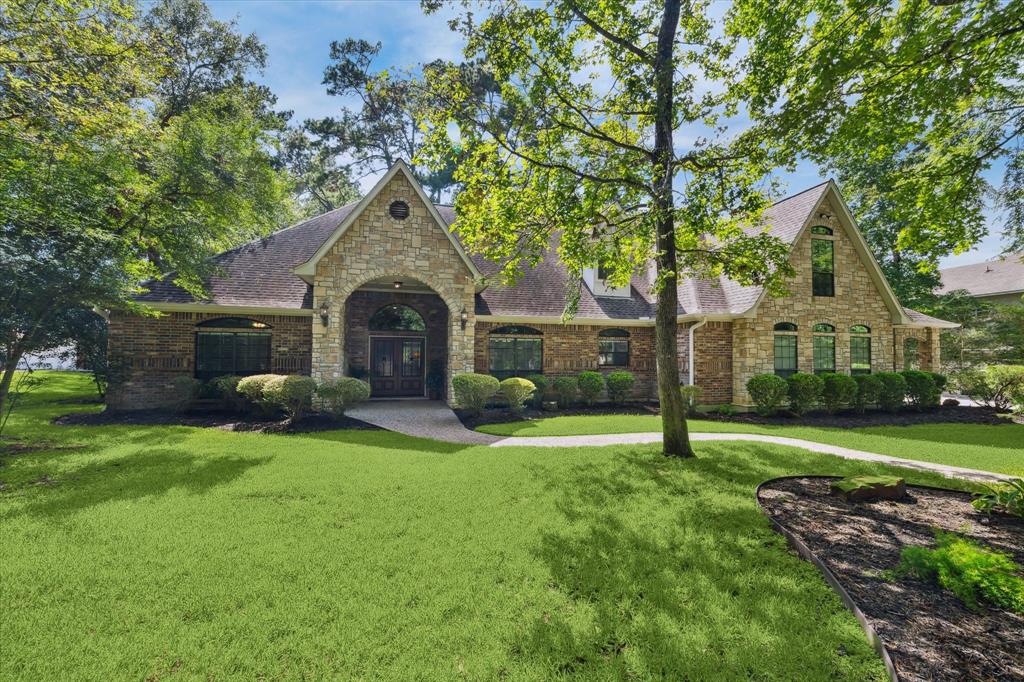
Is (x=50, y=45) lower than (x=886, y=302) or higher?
higher

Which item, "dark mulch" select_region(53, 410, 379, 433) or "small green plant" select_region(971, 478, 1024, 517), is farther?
"dark mulch" select_region(53, 410, 379, 433)

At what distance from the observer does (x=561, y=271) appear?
59.6 ft

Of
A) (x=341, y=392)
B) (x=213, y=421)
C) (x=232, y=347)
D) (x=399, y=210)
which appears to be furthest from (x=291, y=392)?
(x=399, y=210)

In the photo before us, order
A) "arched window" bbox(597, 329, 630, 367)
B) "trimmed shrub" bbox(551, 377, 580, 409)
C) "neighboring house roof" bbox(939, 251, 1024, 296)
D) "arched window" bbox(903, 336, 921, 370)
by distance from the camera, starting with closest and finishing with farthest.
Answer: "trimmed shrub" bbox(551, 377, 580, 409), "arched window" bbox(597, 329, 630, 367), "arched window" bbox(903, 336, 921, 370), "neighboring house roof" bbox(939, 251, 1024, 296)

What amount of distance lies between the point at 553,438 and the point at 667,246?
16.4 ft

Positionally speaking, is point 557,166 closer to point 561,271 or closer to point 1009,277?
point 561,271

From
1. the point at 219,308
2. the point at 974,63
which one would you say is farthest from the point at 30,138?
the point at 974,63

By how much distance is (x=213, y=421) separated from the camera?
1104 cm

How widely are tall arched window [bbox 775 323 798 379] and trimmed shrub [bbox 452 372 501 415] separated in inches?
409

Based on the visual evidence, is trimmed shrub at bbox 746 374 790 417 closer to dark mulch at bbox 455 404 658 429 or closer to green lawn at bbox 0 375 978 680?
dark mulch at bbox 455 404 658 429

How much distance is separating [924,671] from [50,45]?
17.1 metres

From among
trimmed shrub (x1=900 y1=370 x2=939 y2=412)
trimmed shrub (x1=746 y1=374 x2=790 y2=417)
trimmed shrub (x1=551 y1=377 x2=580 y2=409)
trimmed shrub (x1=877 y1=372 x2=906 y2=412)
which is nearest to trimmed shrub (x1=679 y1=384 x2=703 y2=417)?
trimmed shrub (x1=746 y1=374 x2=790 y2=417)

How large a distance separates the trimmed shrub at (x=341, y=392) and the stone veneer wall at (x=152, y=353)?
3.21 meters

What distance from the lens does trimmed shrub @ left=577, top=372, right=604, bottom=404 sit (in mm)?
14422
